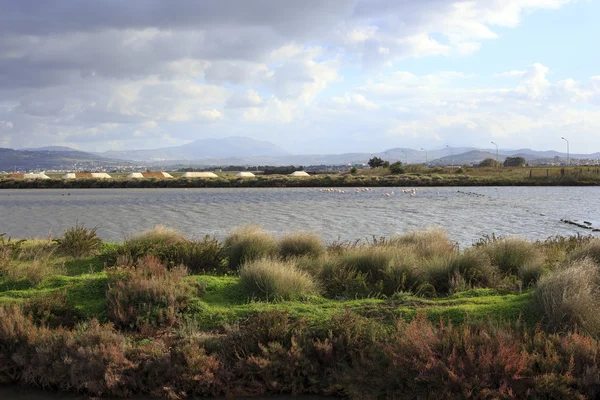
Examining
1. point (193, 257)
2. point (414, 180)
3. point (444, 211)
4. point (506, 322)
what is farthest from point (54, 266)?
point (414, 180)

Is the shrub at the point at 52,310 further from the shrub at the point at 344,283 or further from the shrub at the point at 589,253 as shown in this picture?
the shrub at the point at 589,253

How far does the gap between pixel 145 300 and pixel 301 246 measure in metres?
5.34

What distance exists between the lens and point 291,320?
7727mm

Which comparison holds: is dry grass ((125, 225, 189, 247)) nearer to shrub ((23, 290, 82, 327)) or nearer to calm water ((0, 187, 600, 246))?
shrub ((23, 290, 82, 327))

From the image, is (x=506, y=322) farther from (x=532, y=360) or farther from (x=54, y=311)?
(x=54, y=311)

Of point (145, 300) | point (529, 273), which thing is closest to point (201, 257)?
point (145, 300)

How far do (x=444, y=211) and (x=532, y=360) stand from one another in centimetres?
2890

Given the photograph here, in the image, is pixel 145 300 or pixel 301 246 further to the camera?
pixel 301 246

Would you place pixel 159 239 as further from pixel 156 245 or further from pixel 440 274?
pixel 440 274

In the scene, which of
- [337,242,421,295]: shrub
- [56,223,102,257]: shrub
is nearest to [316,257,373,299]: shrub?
[337,242,421,295]: shrub

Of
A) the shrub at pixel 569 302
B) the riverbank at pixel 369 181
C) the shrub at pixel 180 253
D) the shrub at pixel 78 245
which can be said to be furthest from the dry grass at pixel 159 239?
the riverbank at pixel 369 181

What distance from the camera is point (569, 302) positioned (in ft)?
23.3

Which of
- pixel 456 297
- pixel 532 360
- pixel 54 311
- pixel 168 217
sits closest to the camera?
pixel 532 360

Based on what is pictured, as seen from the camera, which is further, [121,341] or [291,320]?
[291,320]
